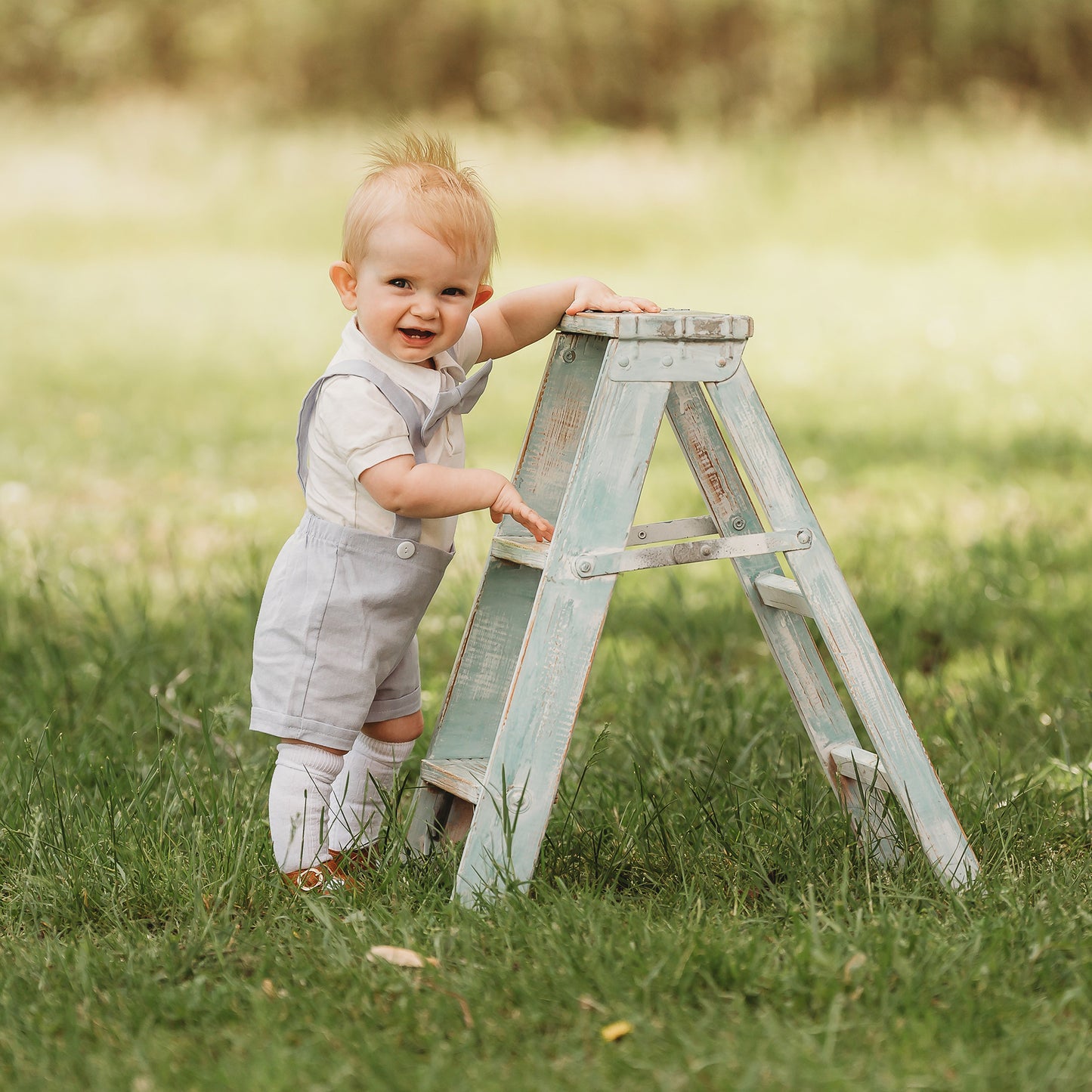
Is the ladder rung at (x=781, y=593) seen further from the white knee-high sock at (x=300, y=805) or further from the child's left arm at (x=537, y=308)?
the white knee-high sock at (x=300, y=805)

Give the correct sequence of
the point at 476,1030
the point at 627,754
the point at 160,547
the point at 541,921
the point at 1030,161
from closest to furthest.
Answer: the point at 476,1030 → the point at 541,921 → the point at 627,754 → the point at 160,547 → the point at 1030,161

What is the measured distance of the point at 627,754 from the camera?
310 cm

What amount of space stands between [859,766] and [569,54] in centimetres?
2410

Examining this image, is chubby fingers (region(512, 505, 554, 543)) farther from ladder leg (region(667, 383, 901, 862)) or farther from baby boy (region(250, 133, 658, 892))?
ladder leg (region(667, 383, 901, 862))

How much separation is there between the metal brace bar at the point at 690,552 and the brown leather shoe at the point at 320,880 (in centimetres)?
69

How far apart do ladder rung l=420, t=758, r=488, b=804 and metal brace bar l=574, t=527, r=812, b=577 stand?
0.41 m

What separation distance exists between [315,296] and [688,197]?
4.92m

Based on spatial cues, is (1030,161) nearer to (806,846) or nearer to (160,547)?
(160,547)

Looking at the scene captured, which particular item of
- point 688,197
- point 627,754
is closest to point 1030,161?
point 688,197

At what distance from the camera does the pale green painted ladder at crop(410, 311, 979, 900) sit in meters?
2.19

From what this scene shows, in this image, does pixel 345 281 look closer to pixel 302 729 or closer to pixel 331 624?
pixel 331 624

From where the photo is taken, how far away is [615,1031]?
6.19 ft

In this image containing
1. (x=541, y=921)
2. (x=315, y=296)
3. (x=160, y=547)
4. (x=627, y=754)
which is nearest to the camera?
(x=541, y=921)

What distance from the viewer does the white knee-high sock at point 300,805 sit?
2445 millimetres
